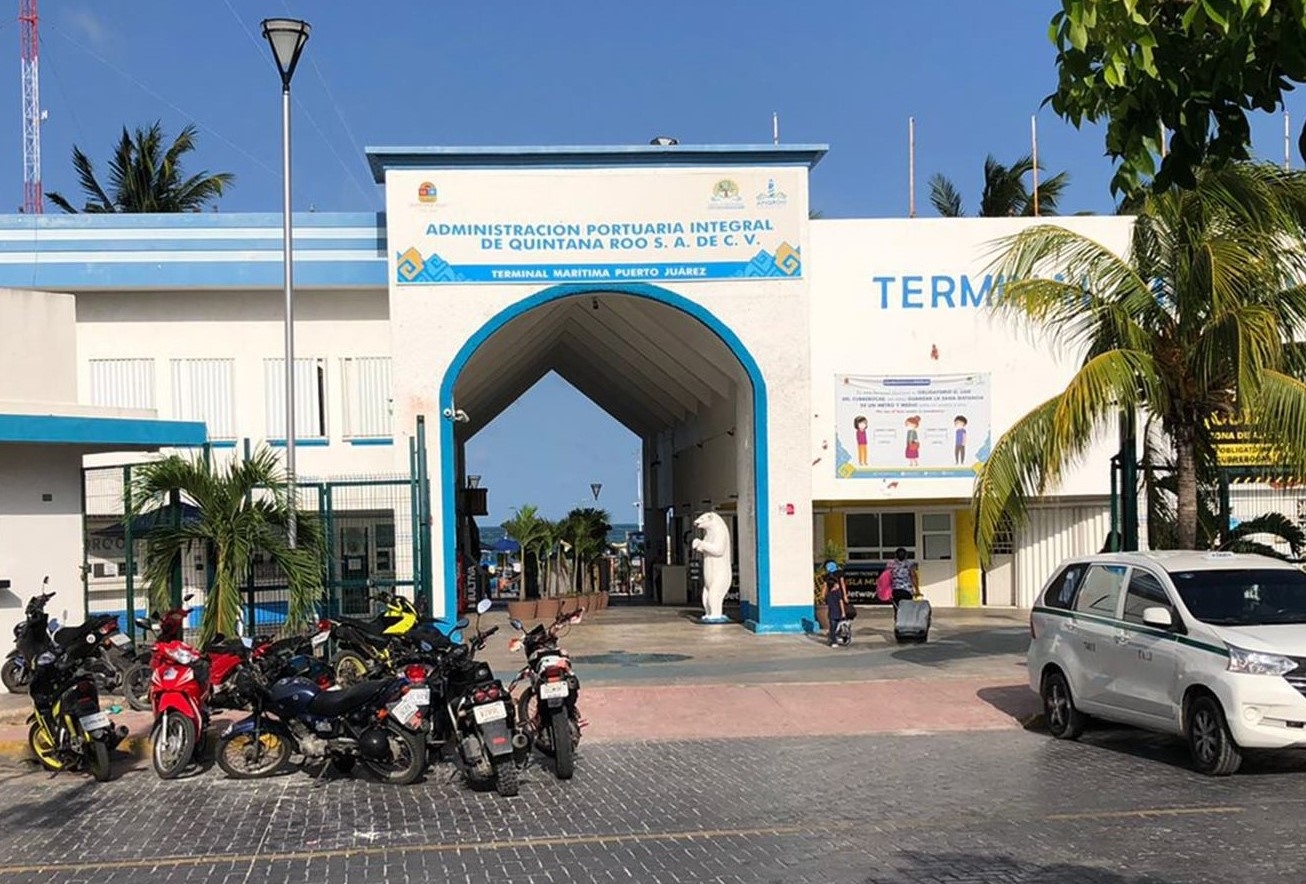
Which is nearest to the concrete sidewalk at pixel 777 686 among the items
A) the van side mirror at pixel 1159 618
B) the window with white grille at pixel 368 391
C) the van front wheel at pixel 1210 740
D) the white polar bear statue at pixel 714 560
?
the white polar bear statue at pixel 714 560

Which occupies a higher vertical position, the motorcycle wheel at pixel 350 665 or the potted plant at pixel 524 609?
the motorcycle wheel at pixel 350 665

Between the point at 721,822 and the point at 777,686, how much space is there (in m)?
6.52

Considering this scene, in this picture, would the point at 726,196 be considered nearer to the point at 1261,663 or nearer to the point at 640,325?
the point at 640,325

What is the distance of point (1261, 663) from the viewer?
10.2 metres

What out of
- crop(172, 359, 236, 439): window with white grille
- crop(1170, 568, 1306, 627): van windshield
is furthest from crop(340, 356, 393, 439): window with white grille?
crop(1170, 568, 1306, 627): van windshield

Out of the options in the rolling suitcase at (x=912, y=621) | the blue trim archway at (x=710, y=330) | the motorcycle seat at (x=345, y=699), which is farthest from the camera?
the blue trim archway at (x=710, y=330)

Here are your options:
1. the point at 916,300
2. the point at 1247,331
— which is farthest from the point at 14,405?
the point at 916,300

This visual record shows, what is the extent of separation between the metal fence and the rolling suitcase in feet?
21.5

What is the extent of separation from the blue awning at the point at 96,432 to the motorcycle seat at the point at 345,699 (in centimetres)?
584

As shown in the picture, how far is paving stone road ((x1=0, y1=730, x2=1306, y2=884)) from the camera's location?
7.83 meters

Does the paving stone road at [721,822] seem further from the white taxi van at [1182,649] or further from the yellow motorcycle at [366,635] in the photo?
the yellow motorcycle at [366,635]

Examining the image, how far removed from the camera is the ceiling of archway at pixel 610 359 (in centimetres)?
2331

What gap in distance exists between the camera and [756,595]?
22391 millimetres

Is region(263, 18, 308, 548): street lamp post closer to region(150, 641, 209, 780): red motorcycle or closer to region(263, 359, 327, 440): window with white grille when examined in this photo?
region(150, 641, 209, 780): red motorcycle
